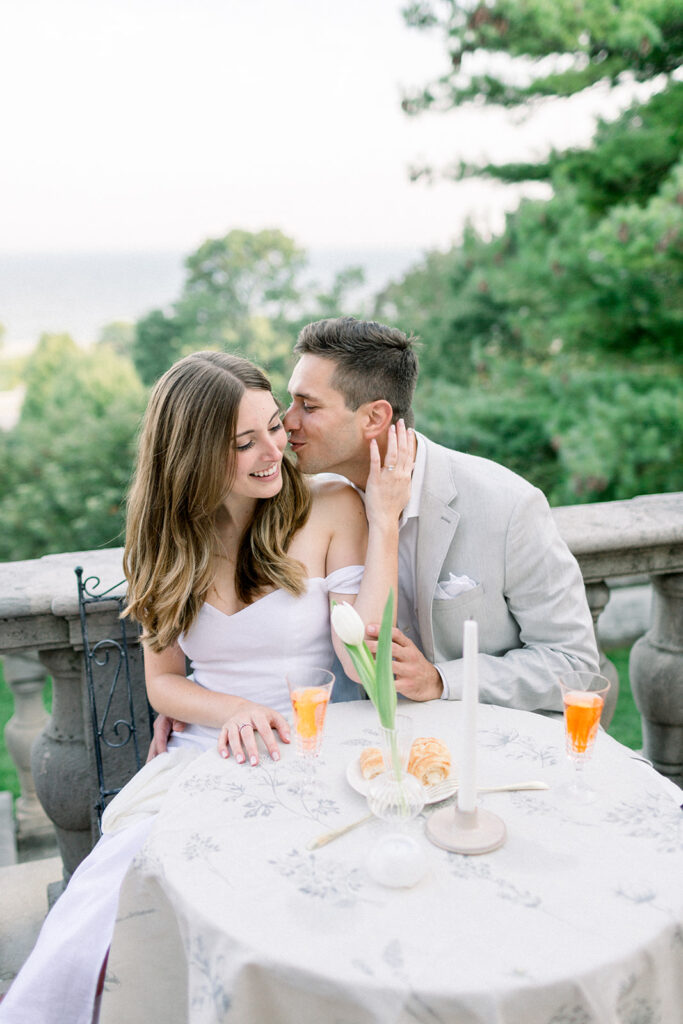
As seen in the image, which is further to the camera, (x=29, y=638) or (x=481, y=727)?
(x=29, y=638)

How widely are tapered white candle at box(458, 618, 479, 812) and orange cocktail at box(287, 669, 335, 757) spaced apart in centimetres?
27

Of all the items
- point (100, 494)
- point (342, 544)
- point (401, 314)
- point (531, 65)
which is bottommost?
point (100, 494)

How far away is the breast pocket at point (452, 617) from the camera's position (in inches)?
74.4

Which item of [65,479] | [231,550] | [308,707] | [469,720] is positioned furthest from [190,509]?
[65,479]

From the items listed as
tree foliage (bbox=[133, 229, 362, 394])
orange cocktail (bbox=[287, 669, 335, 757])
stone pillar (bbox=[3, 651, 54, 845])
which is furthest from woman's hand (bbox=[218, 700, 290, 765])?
tree foliage (bbox=[133, 229, 362, 394])

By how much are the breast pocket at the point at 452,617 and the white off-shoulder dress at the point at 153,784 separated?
0.20m

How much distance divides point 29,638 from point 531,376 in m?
6.40

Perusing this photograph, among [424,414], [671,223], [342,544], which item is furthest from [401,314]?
[342,544]

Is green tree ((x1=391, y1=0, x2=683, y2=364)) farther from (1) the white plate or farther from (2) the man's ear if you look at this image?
(1) the white plate

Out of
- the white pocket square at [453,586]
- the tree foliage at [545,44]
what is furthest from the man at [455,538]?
the tree foliage at [545,44]

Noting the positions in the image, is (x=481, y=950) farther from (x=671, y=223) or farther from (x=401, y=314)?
(x=401, y=314)

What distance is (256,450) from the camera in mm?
1817

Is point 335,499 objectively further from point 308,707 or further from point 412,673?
point 308,707

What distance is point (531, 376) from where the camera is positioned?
25.4ft
